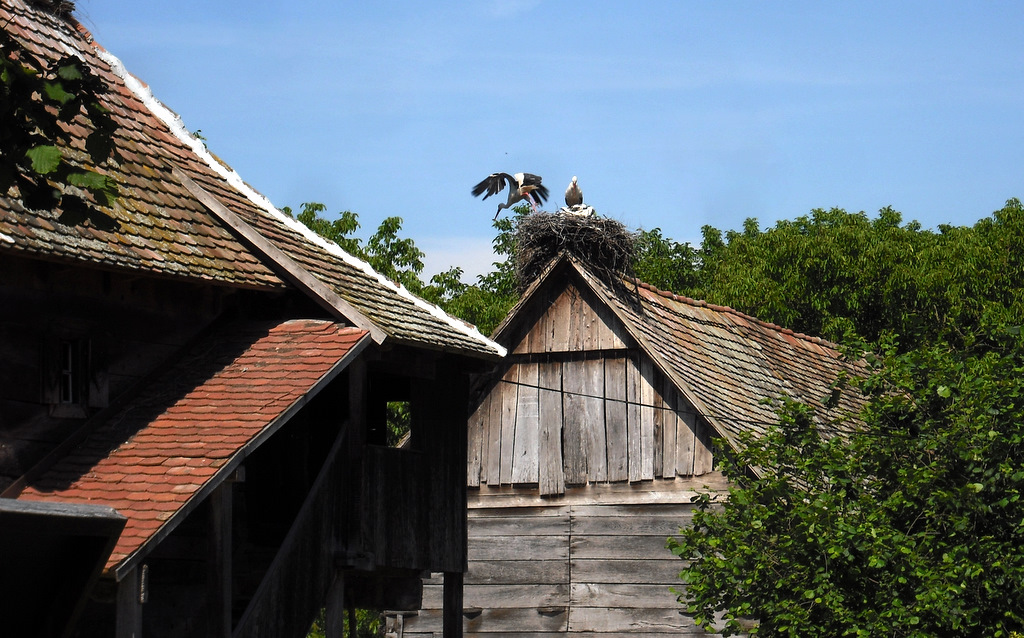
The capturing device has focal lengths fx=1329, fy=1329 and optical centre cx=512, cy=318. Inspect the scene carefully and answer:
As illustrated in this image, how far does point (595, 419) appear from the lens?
57.6ft

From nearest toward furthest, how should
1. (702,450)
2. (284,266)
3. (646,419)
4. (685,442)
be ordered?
(284,266)
(702,450)
(685,442)
(646,419)

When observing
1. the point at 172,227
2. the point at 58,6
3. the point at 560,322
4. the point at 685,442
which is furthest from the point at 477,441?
the point at 58,6

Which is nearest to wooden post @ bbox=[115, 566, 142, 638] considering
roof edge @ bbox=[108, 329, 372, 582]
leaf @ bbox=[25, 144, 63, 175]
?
roof edge @ bbox=[108, 329, 372, 582]

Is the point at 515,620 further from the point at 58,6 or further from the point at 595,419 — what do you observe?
the point at 58,6

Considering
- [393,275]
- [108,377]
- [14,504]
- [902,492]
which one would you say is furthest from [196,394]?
[393,275]

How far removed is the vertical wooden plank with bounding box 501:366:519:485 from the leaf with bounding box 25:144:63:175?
12.5 metres

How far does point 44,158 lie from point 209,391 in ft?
17.8

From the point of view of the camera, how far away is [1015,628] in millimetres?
10945

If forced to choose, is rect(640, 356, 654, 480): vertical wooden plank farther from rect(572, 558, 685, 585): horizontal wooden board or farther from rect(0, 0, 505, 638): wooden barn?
rect(0, 0, 505, 638): wooden barn

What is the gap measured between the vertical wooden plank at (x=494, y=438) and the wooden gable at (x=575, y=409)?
14 millimetres

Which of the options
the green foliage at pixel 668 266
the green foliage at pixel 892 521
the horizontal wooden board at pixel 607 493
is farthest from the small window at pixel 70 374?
the green foliage at pixel 668 266


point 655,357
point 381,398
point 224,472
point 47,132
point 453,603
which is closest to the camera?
point 47,132

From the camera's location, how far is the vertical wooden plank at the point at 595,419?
17.4 meters

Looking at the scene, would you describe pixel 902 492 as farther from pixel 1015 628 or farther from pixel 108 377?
pixel 108 377
